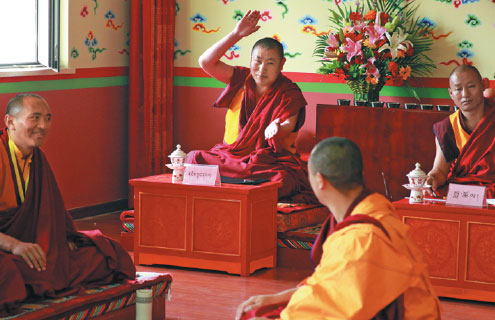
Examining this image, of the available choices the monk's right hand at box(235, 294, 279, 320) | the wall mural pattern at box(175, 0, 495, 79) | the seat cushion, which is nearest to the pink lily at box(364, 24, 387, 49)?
the wall mural pattern at box(175, 0, 495, 79)

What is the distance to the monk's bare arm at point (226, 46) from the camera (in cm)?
670

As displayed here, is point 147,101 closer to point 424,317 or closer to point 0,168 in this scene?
point 0,168

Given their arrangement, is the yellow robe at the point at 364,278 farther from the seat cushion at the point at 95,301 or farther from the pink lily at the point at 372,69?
the pink lily at the point at 372,69

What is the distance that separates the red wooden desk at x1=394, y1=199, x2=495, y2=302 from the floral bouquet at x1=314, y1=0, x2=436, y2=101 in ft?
5.88

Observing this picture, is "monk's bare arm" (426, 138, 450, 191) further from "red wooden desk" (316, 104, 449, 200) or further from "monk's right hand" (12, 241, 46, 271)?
"monk's right hand" (12, 241, 46, 271)

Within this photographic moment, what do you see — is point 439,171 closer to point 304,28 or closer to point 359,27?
point 359,27

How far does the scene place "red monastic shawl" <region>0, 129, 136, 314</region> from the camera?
166 inches

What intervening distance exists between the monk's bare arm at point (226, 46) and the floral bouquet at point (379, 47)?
2.03ft

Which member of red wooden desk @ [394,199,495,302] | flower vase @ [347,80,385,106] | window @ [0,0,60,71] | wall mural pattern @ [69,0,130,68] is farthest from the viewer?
wall mural pattern @ [69,0,130,68]

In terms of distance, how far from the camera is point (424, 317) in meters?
3.08

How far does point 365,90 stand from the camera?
6887mm

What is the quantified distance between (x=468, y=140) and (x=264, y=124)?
1.52 meters

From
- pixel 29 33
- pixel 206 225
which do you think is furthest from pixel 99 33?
pixel 206 225

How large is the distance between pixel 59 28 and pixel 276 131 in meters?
2.11
